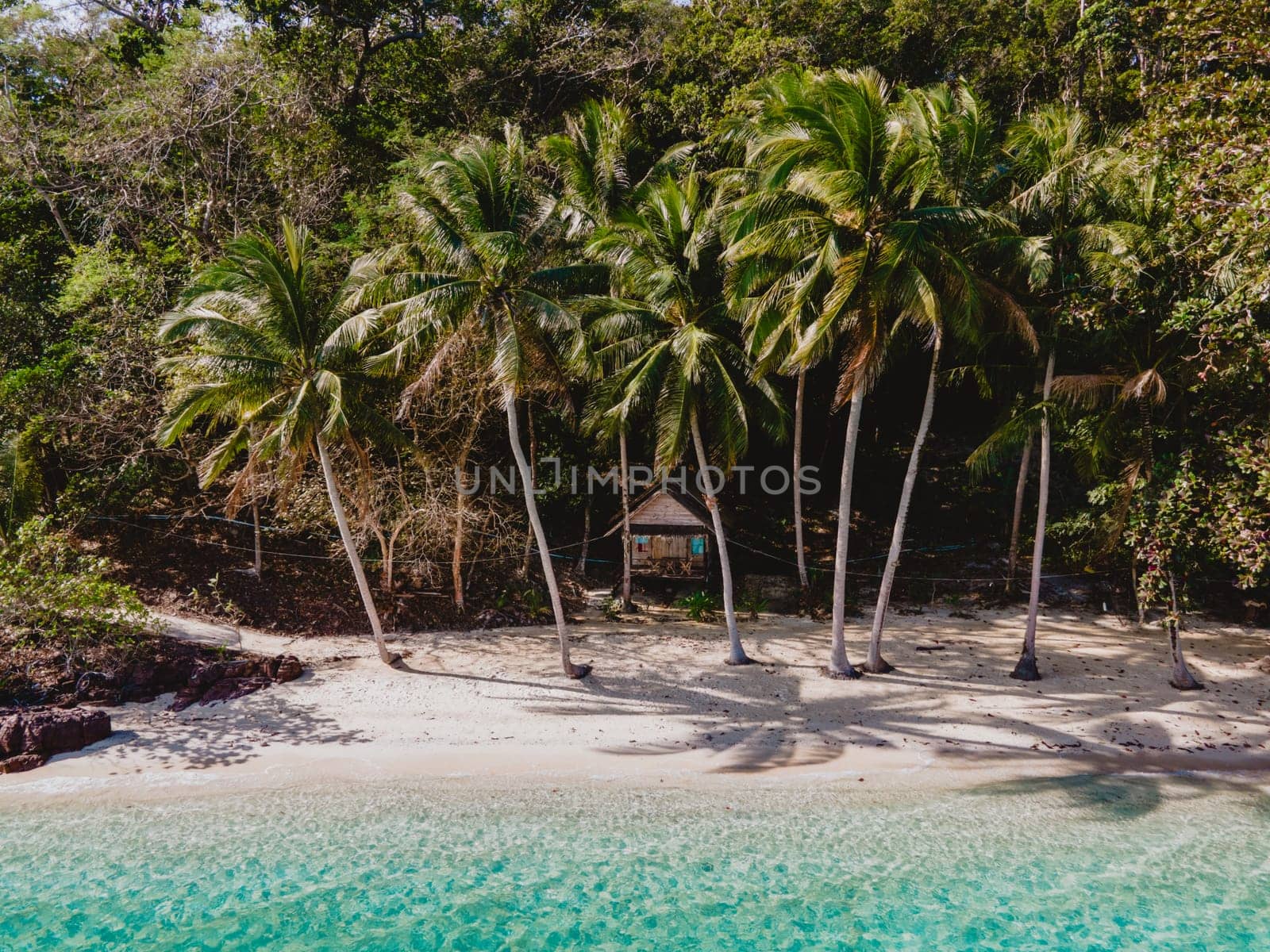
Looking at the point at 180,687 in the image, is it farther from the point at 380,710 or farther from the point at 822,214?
the point at 822,214

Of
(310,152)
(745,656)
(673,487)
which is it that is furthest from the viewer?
(310,152)

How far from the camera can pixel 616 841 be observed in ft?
31.1

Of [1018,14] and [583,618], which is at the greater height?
[1018,14]

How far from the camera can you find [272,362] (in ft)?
42.5

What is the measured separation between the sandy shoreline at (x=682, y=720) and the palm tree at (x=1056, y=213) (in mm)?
1838

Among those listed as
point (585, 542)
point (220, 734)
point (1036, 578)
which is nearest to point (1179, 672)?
point (1036, 578)

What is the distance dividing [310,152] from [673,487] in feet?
43.5

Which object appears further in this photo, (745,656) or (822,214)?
(745,656)

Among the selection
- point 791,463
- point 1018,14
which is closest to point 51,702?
point 791,463

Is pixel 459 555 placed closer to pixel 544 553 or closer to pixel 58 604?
pixel 544 553

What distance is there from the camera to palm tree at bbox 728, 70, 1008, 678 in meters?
11.9

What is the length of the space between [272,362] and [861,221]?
10.1m

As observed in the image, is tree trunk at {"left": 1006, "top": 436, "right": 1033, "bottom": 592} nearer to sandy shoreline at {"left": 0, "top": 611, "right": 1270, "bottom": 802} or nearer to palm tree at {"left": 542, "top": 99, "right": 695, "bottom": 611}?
sandy shoreline at {"left": 0, "top": 611, "right": 1270, "bottom": 802}

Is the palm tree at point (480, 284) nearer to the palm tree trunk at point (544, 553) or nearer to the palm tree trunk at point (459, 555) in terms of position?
the palm tree trunk at point (544, 553)
